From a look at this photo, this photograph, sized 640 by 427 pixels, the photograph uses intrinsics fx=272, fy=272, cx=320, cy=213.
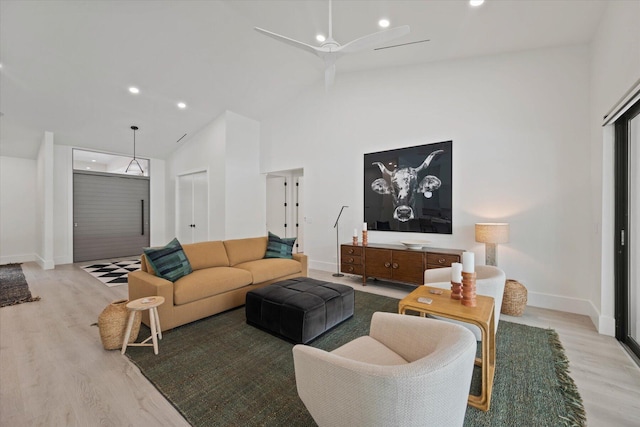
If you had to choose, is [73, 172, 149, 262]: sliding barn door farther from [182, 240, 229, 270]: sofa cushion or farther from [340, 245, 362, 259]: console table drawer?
[340, 245, 362, 259]: console table drawer

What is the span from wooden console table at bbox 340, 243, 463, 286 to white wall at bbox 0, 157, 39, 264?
784cm

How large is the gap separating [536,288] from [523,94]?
2523 millimetres

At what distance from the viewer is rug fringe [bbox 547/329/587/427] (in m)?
1.61

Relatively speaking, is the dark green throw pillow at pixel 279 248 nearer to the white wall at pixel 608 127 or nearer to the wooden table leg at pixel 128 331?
the wooden table leg at pixel 128 331

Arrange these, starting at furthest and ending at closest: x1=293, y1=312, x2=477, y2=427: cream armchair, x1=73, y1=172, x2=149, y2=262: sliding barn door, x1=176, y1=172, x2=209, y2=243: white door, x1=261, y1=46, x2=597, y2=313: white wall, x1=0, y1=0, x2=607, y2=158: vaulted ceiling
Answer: x1=73, y1=172, x2=149, y2=262: sliding barn door, x1=176, y1=172, x2=209, y2=243: white door, x1=261, y1=46, x2=597, y2=313: white wall, x1=0, y1=0, x2=607, y2=158: vaulted ceiling, x1=293, y1=312, x2=477, y2=427: cream armchair

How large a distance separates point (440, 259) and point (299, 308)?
88.5 inches

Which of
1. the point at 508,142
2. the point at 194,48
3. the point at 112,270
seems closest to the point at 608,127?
the point at 508,142

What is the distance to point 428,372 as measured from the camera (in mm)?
961

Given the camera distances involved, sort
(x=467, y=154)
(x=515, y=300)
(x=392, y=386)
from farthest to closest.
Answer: (x=467, y=154) < (x=515, y=300) < (x=392, y=386)

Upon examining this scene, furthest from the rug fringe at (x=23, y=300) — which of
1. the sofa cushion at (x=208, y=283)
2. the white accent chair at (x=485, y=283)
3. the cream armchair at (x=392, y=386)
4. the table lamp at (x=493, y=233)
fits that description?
the table lamp at (x=493, y=233)

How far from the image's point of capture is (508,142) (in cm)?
364

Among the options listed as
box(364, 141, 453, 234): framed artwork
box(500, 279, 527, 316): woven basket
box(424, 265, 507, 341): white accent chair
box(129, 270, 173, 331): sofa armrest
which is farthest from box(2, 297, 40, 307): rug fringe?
box(500, 279, 527, 316): woven basket

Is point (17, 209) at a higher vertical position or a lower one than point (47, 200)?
lower

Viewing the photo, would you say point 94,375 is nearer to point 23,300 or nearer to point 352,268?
point 23,300
